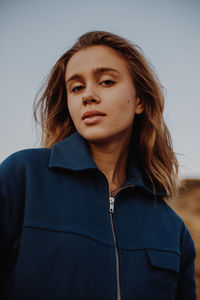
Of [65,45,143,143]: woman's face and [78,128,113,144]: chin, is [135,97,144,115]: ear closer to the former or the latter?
[65,45,143,143]: woman's face

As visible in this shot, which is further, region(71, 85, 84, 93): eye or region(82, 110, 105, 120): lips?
region(71, 85, 84, 93): eye

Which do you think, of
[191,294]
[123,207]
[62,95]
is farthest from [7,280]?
[62,95]

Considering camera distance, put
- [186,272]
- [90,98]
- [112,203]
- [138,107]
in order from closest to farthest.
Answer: [112,203] < [90,98] < [186,272] < [138,107]

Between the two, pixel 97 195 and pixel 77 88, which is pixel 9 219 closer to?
pixel 97 195

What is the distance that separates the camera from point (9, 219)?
1603 millimetres

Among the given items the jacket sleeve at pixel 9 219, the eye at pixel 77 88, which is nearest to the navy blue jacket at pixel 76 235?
the jacket sleeve at pixel 9 219

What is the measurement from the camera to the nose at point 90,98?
2045mm

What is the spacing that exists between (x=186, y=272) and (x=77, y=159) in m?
1.37

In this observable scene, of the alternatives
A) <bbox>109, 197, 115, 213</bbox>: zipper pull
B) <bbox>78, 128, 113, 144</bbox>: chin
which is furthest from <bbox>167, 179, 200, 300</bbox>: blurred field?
<bbox>78, 128, 113, 144</bbox>: chin

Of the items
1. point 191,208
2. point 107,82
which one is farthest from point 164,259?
point 191,208

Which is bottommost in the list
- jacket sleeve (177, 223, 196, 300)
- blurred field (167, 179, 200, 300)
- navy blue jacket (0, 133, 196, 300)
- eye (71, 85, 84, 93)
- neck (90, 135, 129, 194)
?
blurred field (167, 179, 200, 300)

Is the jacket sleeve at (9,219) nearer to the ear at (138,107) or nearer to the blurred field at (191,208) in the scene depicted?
the ear at (138,107)

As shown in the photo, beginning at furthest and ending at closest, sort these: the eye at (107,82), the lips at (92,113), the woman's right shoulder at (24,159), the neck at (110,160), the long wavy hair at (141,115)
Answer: the long wavy hair at (141,115) → the neck at (110,160) → the eye at (107,82) → the lips at (92,113) → the woman's right shoulder at (24,159)

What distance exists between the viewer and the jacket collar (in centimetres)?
195
